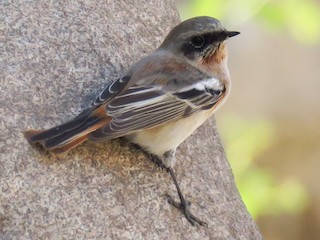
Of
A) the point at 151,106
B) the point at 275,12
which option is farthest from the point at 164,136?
the point at 275,12

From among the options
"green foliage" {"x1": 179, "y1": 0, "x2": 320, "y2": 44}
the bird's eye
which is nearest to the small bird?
the bird's eye

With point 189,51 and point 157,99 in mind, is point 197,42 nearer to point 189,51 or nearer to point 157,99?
Answer: point 189,51

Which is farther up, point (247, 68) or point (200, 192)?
point (200, 192)

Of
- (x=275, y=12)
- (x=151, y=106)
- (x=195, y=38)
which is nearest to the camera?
(x=151, y=106)

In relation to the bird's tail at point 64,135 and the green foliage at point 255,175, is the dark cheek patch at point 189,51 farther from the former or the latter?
the green foliage at point 255,175

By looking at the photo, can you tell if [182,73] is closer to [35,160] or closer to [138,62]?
[138,62]

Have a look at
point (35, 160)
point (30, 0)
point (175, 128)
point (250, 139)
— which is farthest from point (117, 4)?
point (250, 139)
